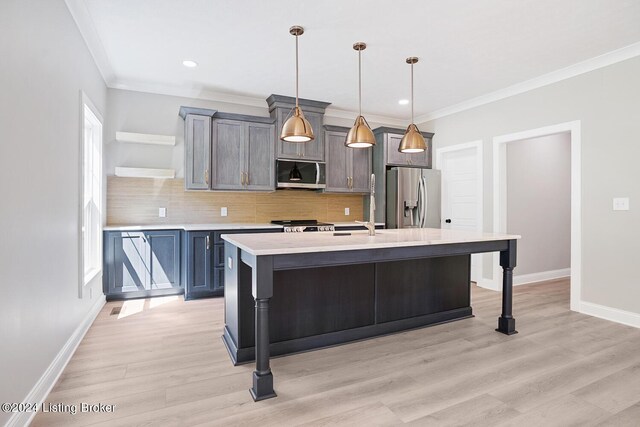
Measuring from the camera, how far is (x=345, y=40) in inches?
125

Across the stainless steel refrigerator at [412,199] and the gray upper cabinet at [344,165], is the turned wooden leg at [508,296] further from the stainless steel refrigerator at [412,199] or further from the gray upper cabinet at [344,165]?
the gray upper cabinet at [344,165]

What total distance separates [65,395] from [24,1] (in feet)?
7.12

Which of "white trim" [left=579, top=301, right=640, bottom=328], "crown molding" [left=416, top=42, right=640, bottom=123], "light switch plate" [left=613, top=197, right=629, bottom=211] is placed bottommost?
"white trim" [left=579, top=301, right=640, bottom=328]

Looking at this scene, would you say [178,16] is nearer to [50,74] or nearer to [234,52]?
[234,52]

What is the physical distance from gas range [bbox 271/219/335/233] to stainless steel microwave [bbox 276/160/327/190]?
1.67 ft

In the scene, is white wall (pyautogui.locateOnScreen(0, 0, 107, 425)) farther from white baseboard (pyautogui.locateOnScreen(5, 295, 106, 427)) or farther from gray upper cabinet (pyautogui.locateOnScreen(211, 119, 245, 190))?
gray upper cabinet (pyautogui.locateOnScreen(211, 119, 245, 190))

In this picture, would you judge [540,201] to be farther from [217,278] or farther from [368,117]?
[217,278]

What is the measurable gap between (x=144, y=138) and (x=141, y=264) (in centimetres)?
153

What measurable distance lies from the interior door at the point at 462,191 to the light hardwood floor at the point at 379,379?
1.99 metres

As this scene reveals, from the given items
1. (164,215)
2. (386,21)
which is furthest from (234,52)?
(164,215)

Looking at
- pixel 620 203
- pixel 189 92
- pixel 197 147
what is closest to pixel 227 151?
pixel 197 147

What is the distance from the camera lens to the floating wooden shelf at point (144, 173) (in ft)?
13.5

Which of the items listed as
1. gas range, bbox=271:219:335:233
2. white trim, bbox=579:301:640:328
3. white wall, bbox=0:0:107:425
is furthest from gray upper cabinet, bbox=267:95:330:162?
white trim, bbox=579:301:640:328

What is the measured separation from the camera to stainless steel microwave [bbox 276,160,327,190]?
190 inches
